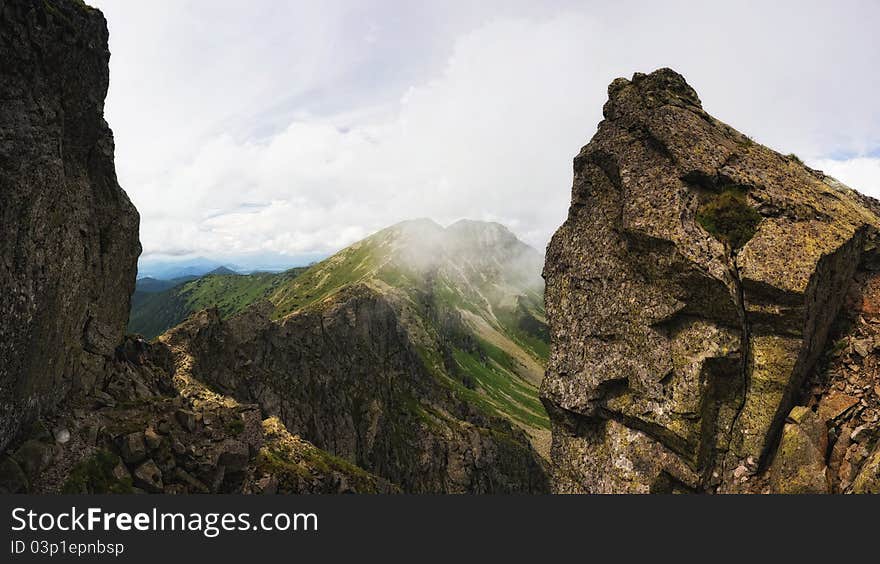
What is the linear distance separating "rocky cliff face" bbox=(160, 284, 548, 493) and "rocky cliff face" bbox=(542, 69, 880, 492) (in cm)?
5807

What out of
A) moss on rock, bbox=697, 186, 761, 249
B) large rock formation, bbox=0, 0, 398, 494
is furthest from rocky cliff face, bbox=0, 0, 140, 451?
moss on rock, bbox=697, 186, 761, 249

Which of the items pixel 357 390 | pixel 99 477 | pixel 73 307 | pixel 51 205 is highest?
Answer: pixel 51 205

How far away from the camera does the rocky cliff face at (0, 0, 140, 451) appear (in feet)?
62.3

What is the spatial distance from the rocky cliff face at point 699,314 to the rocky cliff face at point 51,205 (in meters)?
28.0

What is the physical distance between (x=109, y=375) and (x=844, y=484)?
40158 millimetres

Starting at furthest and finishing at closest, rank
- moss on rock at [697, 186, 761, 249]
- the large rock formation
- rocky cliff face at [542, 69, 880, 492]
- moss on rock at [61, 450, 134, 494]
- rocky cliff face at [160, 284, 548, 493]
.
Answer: rocky cliff face at [160, 284, 548, 493] → moss on rock at [697, 186, 761, 249] → rocky cliff face at [542, 69, 880, 492] → moss on rock at [61, 450, 134, 494] → the large rock formation

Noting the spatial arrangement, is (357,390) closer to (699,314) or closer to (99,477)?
(99,477)

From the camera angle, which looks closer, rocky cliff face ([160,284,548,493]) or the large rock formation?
the large rock formation

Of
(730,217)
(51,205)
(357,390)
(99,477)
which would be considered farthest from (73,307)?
(357,390)

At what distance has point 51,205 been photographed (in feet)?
70.2

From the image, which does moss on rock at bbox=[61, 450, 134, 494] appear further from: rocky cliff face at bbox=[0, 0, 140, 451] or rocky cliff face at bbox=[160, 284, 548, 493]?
rocky cliff face at bbox=[160, 284, 548, 493]

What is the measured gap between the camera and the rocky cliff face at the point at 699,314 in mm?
21547

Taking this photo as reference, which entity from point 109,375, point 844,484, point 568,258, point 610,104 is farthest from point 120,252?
point 844,484

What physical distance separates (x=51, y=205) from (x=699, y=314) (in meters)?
33.4
